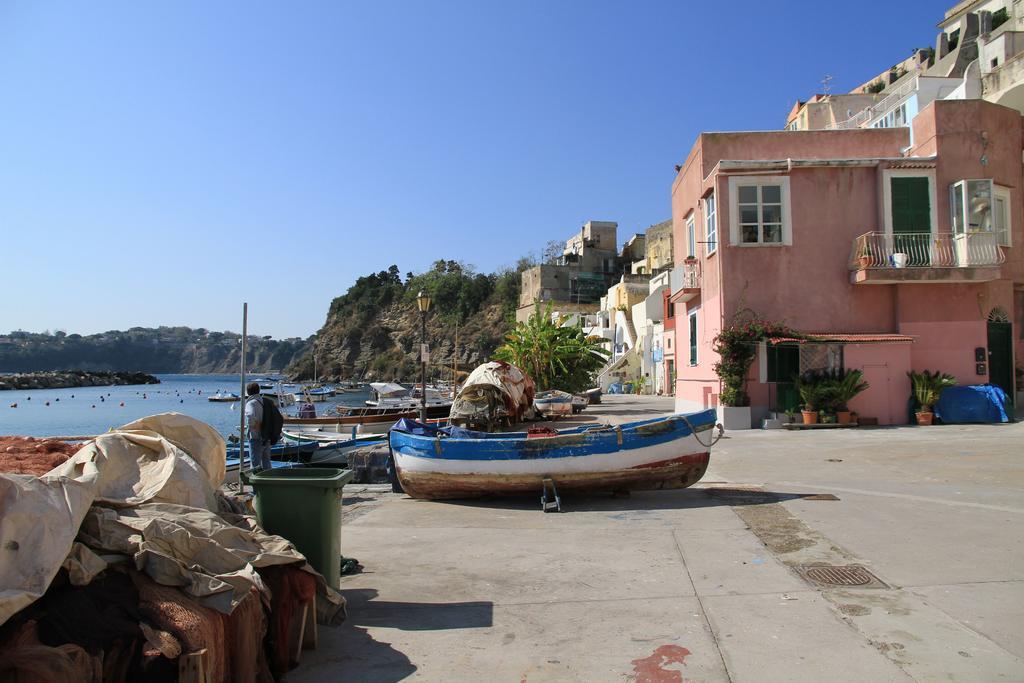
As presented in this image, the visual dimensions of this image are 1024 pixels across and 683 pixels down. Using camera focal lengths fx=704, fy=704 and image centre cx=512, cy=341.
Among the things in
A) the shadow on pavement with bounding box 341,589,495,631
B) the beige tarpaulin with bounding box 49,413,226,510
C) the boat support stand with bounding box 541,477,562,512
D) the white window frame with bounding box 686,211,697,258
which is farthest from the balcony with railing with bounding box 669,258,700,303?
the beige tarpaulin with bounding box 49,413,226,510

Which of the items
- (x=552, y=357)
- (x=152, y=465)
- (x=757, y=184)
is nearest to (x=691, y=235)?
(x=757, y=184)

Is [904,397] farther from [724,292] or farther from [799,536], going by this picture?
[799,536]

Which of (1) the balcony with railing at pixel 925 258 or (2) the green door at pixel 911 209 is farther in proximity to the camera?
(2) the green door at pixel 911 209

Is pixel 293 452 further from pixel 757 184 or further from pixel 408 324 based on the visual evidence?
pixel 408 324

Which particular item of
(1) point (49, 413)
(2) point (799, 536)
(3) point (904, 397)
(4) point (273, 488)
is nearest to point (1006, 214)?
(3) point (904, 397)

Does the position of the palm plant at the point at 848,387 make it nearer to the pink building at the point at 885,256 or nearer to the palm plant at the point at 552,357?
the pink building at the point at 885,256

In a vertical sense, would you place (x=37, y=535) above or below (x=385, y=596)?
above

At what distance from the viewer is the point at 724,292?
2102cm

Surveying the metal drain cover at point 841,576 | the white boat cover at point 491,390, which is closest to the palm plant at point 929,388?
the white boat cover at point 491,390

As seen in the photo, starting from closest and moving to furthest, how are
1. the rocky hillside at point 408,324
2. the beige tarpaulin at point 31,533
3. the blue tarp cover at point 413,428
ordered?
the beige tarpaulin at point 31,533 → the blue tarp cover at point 413,428 → the rocky hillside at point 408,324

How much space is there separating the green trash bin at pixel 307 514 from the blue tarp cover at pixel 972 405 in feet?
65.1

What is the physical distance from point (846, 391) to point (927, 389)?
250 cm

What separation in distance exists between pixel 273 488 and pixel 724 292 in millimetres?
17845

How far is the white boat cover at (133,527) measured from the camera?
347cm
